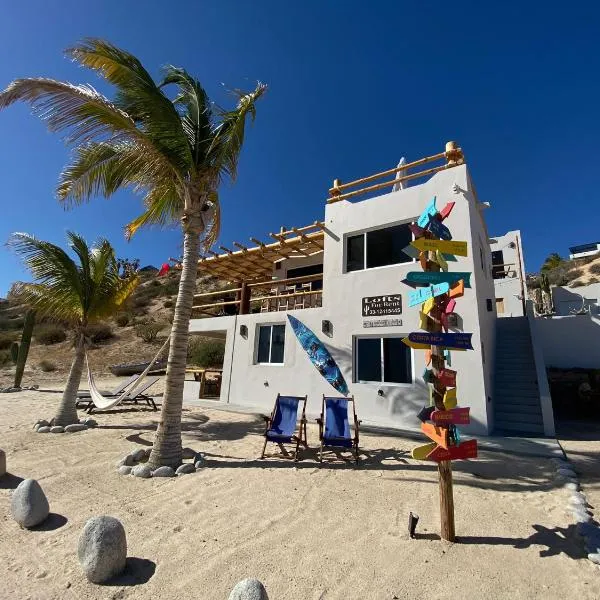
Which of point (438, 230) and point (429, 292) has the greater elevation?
point (438, 230)

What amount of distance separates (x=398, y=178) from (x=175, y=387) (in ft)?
27.4

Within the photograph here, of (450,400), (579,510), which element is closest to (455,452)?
(450,400)

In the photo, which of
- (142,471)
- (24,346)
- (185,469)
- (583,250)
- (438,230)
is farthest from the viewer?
(583,250)

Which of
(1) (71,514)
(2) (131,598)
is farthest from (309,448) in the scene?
(2) (131,598)

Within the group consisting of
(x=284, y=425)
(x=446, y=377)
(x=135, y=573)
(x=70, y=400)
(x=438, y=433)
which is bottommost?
(x=135, y=573)

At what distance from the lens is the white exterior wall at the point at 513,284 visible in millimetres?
16141

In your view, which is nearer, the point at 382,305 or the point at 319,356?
the point at 382,305

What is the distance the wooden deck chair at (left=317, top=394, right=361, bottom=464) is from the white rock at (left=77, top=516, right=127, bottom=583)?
3462mm

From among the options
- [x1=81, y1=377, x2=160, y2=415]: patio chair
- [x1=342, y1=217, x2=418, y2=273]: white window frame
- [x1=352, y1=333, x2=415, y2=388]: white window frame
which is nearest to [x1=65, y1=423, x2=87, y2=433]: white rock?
[x1=81, y1=377, x2=160, y2=415]: patio chair

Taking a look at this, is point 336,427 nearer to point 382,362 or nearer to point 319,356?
point 382,362

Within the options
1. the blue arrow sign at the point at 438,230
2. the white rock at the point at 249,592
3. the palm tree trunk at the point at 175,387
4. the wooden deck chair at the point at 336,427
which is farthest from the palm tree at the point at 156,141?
the blue arrow sign at the point at 438,230

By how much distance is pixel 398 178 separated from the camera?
9.98 meters

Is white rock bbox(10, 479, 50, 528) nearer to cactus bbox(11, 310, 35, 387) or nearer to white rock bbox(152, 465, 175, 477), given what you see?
white rock bbox(152, 465, 175, 477)

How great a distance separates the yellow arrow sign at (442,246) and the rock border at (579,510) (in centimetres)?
301
